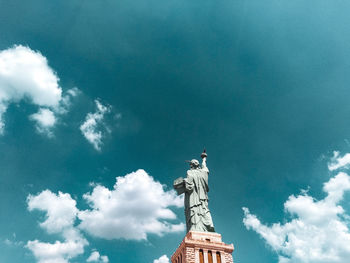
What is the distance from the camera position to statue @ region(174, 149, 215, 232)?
28.7 metres

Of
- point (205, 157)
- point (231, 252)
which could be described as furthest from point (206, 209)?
point (205, 157)

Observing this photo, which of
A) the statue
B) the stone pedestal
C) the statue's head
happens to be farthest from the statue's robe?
the stone pedestal

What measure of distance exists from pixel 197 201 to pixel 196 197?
483 mm

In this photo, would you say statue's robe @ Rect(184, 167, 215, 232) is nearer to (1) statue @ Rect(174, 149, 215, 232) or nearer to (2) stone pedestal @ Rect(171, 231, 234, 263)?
(1) statue @ Rect(174, 149, 215, 232)

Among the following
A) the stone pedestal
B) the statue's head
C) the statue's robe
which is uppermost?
the statue's head

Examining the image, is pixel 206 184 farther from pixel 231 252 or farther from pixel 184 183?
pixel 231 252

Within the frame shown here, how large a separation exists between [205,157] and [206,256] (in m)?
12.4

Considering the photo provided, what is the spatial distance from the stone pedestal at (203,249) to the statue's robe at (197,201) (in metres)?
1.19

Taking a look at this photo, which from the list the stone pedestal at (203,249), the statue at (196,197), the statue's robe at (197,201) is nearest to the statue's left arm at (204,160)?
the statue at (196,197)

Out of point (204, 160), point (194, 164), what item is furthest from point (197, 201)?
point (204, 160)

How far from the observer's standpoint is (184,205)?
3184cm

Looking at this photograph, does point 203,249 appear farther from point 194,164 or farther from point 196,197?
point 194,164

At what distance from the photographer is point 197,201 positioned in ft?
99.5

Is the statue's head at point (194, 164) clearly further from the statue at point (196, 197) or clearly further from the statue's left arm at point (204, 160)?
the statue's left arm at point (204, 160)
